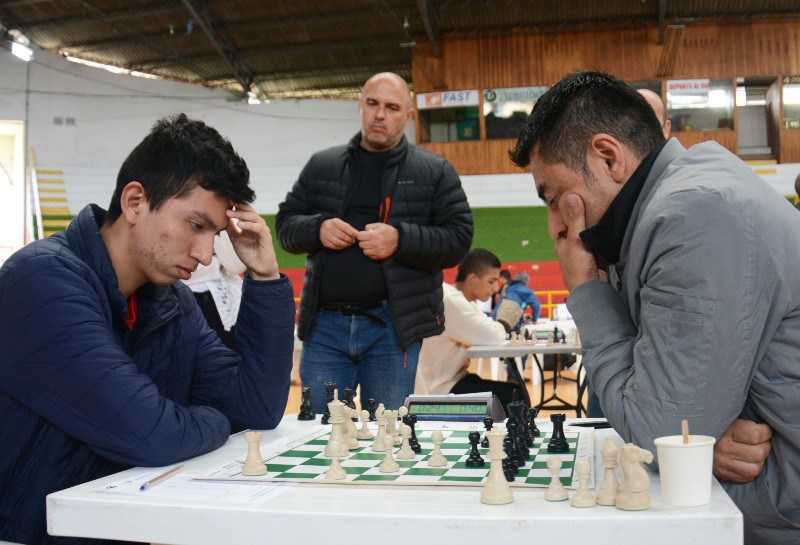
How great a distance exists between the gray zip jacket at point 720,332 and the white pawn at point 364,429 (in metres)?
0.52

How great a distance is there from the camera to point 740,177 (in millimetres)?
1332

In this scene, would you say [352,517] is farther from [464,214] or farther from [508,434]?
[464,214]

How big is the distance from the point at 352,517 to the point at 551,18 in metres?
15.4

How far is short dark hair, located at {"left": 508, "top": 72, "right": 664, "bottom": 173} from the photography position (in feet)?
4.88

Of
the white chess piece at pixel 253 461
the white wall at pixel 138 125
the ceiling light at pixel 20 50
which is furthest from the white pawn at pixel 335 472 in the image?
the white wall at pixel 138 125

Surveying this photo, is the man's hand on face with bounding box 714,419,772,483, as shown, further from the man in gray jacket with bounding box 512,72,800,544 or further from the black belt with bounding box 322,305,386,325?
the black belt with bounding box 322,305,386,325

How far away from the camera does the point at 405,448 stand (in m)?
1.44

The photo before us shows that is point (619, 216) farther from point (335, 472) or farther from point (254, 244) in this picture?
point (254, 244)

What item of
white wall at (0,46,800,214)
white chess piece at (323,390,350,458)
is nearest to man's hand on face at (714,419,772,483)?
white chess piece at (323,390,350,458)

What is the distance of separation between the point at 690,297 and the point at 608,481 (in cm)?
32

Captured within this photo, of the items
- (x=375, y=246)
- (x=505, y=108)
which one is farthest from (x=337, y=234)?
(x=505, y=108)

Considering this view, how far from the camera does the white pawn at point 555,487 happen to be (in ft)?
3.54

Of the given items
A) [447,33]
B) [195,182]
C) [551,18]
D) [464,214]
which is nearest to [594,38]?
[551,18]

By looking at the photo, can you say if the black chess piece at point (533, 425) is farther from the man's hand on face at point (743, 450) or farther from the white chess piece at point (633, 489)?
the white chess piece at point (633, 489)
